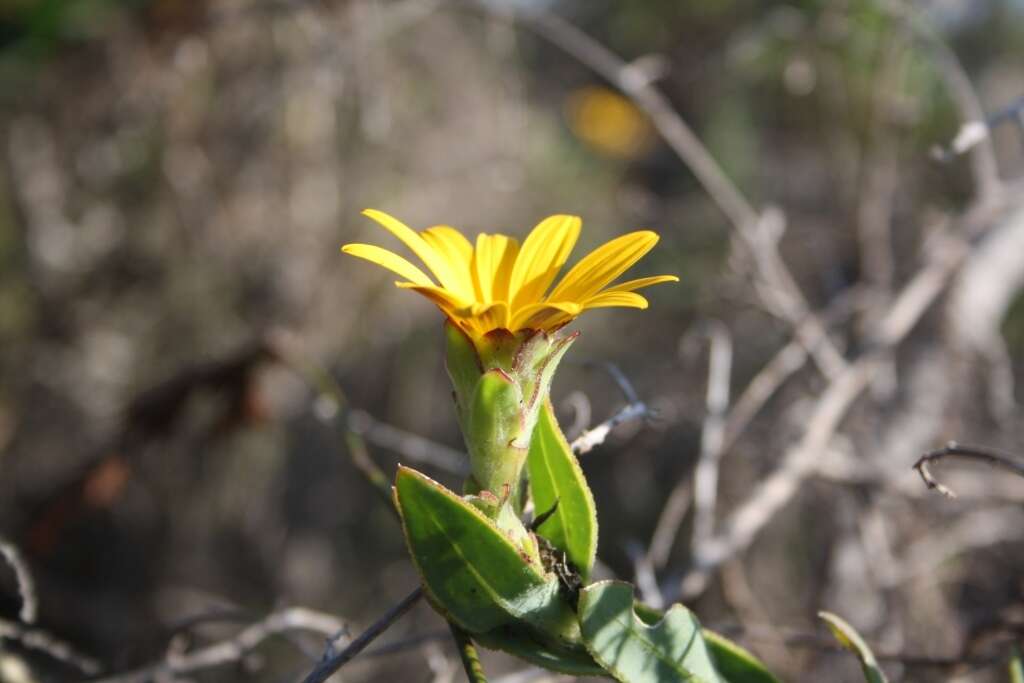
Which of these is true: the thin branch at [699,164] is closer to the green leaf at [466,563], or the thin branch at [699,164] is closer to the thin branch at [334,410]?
the thin branch at [334,410]

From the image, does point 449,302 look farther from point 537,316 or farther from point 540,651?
point 540,651

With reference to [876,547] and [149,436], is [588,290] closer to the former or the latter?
[876,547]

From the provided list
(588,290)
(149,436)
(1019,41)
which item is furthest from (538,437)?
(1019,41)

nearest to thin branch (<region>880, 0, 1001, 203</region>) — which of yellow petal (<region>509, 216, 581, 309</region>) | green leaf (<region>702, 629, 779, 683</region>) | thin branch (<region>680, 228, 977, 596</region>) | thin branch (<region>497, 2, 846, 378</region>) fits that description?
thin branch (<region>680, 228, 977, 596</region>)

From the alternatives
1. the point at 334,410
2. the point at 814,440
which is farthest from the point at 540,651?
the point at 814,440

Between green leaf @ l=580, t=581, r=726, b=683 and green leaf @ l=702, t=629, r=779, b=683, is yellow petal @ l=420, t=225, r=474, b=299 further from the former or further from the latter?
green leaf @ l=702, t=629, r=779, b=683

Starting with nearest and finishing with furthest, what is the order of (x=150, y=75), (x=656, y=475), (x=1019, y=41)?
(x=150, y=75) < (x=656, y=475) < (x=1019, y=41)
